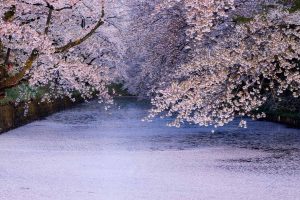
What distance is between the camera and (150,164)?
643 inches

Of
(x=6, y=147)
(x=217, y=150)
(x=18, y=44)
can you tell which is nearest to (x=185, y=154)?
(x=217, y=150)

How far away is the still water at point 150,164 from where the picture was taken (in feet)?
40.2

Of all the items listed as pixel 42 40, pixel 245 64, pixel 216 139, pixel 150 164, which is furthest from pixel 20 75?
pixel 245 64

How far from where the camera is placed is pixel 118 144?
21.6 m

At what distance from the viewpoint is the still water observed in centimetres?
1226

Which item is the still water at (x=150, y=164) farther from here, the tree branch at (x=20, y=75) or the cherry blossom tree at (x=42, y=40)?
the cherry blossom tree at (x=42, y=40)

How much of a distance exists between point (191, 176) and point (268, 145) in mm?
7506

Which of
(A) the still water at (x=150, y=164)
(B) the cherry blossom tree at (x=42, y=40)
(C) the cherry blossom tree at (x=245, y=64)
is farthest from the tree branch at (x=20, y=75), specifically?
(C) the cherry blossom tree at (x=245, y=64)

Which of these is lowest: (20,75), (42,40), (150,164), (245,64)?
(150,164)

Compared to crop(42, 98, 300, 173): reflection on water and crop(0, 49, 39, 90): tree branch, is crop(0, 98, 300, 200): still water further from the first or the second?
crop(0, 49, 39, 90): tree branch

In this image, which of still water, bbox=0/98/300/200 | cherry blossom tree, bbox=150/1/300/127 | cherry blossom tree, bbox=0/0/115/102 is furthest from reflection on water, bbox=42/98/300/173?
cherry blossom tree, bbox=0/0/115/102

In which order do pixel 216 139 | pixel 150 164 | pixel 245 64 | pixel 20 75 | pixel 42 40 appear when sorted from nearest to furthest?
1. pixel 150 164
2. pixel 245 64
3. pixel 42 40
4. pixel 20 75
5. pixel 216 139

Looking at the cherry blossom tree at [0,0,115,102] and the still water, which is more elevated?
the cherry blossom tree at [0,0,115,102]

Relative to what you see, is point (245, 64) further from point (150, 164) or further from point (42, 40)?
point (42, 40)
